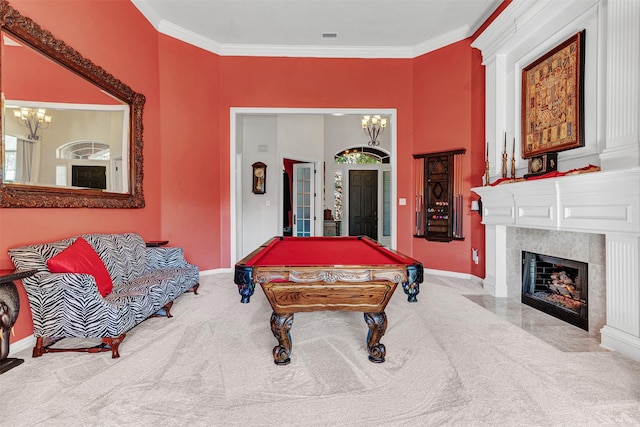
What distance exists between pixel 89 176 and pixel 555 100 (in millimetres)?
4745

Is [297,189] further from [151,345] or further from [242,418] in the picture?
[242,418]

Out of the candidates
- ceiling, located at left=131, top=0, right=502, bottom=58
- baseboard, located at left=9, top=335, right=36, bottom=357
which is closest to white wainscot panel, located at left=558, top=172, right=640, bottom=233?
ceiling, located at left=131, top=0, right=502, bottom=58

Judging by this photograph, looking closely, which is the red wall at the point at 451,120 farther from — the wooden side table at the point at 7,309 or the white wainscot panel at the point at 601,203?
the wooden side table at the point at 7,309

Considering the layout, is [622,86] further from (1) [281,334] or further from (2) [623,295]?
(1) [281,334]

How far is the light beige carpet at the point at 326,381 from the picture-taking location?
1.77 metres

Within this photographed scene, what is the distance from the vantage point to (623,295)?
251cm

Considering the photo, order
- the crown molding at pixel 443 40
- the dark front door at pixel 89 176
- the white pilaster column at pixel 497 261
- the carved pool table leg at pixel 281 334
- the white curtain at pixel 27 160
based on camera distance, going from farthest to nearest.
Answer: the crown molding at pixel 443 40
the white pilaster column at pixel 497 261
the dark front door at pixel 89 176
the white curtain at pixel 27 160
the carved pool table leg at pixel 281 334

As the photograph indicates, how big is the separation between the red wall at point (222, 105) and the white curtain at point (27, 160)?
814mm

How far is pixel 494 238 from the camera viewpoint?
427 centimetres

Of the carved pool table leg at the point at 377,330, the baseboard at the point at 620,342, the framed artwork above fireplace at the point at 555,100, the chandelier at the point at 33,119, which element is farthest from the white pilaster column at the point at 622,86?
the chandelier at the point at 33,119

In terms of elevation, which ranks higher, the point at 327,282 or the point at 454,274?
the point at 327,282

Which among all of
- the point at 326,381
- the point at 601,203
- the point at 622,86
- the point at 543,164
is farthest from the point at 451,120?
the point at 326,381

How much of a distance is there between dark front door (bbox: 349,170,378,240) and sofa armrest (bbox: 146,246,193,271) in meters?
6.42

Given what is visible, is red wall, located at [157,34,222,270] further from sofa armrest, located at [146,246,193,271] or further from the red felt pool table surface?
the red felt pool table surface
